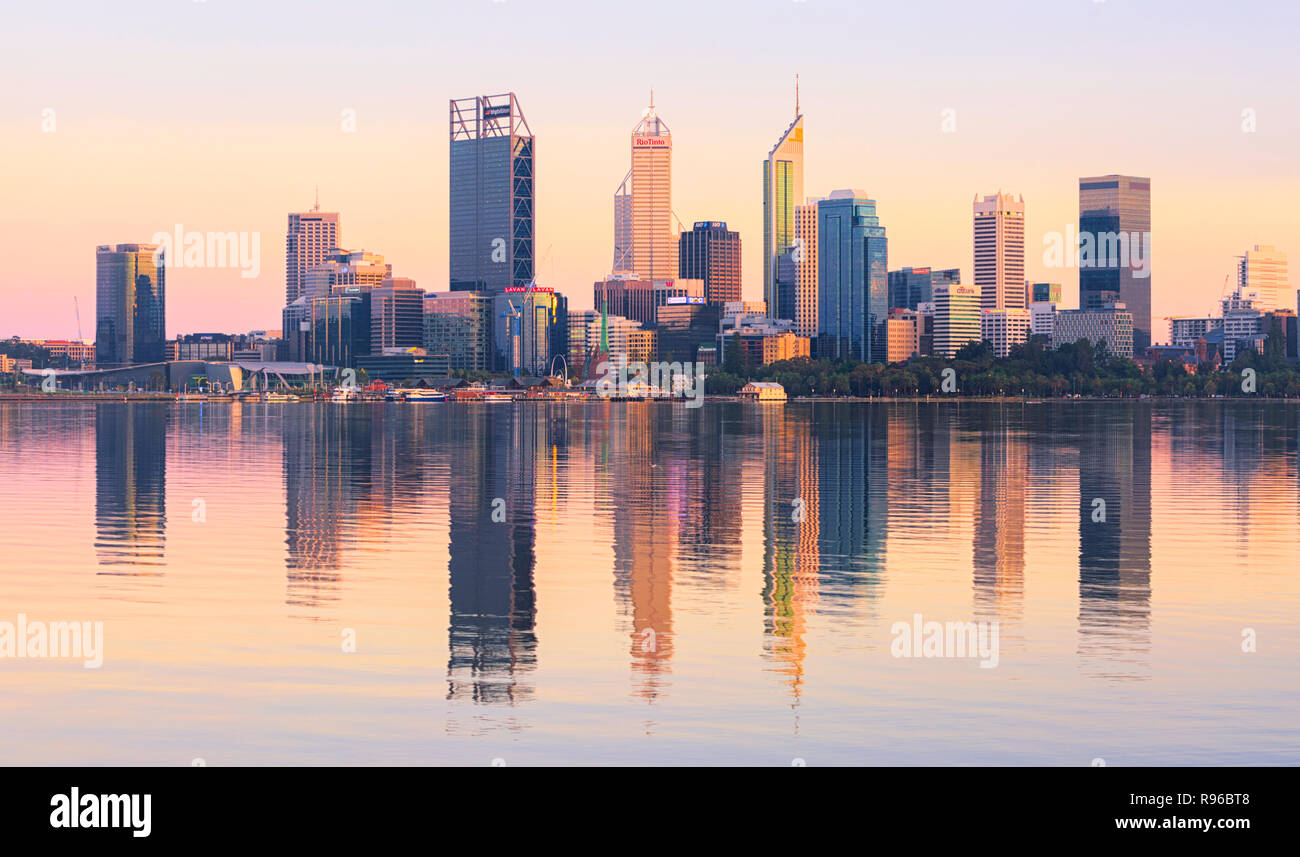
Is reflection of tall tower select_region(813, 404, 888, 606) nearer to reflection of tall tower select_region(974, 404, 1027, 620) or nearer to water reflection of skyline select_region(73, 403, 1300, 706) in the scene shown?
water reflection of skyline select_region(73, 403, 1300, 706)

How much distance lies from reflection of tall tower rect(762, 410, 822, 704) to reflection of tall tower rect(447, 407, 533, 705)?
15.8 ft

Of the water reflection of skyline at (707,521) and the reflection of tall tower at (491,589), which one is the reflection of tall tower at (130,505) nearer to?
the water reflection of skyline at (707,521)

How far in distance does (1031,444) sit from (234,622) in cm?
8718

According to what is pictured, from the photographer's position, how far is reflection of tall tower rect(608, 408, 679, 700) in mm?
26016

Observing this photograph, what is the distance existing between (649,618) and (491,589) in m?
5.64

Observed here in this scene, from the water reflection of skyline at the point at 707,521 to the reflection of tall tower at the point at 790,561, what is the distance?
0.10 metres

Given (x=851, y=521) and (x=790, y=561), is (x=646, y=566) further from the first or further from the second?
(x=851, y=521)

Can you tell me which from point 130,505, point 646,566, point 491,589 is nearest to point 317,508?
point 130,505

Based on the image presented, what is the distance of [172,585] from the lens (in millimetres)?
34625

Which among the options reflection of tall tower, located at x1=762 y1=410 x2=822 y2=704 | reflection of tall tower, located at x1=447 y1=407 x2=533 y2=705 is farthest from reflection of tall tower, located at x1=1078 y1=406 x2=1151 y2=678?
reflection of tall tower, located at x1=447 y1=407 x2=533 y2=705
